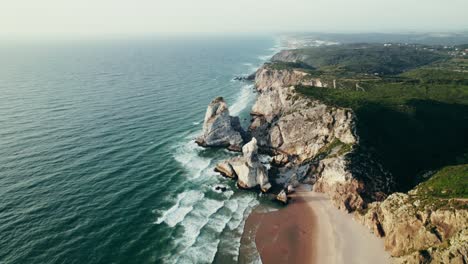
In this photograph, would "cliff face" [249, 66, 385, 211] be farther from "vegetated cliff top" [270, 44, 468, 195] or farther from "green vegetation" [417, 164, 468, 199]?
"green vegetation" [417, 164, 468, 199]

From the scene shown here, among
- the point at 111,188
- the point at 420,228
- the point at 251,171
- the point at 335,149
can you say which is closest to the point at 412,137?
the point at 335,149

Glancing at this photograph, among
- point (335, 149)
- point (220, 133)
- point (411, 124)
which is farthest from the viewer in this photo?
point (220, 133)

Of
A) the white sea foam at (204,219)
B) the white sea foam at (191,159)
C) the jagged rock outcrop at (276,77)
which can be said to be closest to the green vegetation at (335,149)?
the white sea foam at (204,219)

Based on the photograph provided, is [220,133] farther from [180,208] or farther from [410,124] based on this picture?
[410,124]

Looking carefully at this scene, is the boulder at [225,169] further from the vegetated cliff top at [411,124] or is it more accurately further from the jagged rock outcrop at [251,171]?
the vegetated cliff top at [411,124]

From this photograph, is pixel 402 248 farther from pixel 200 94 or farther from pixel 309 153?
pixel 200 94

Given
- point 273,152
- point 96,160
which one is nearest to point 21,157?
point 96,160
